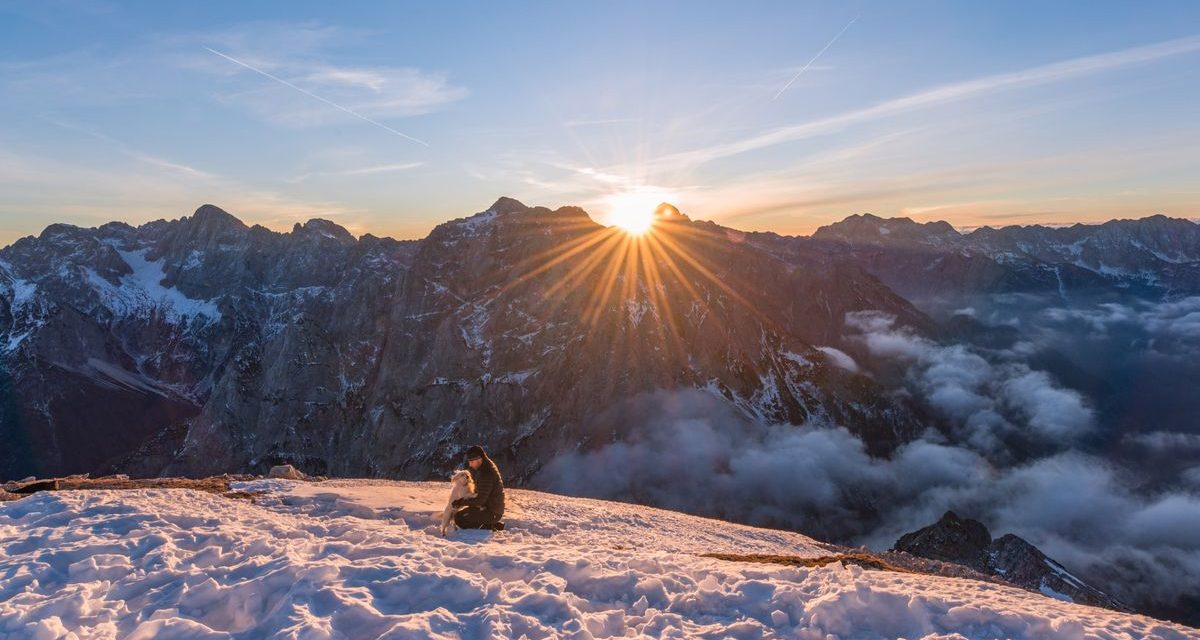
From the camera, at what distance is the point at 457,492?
55.9 feet

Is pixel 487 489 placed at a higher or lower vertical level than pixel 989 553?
higher

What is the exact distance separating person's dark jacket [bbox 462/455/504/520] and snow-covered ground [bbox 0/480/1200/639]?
189 cm

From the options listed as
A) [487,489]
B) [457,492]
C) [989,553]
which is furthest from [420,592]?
[989,553]

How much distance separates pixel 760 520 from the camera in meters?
186

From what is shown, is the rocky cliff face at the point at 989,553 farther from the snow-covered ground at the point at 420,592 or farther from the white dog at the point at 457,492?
the snow-covered ground at the point at 420,592

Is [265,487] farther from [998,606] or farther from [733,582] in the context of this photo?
[998,606]

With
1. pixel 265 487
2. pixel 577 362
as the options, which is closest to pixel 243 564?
pixel 265 487

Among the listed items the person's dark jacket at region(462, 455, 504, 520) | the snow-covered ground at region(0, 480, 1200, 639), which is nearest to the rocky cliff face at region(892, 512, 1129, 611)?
the person's dark jacket at region(462, 455, 504, 520)

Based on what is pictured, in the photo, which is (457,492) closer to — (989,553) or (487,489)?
(487,489)

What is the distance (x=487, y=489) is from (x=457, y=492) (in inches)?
30.5

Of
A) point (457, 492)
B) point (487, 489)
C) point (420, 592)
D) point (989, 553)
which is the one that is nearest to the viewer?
point (420, 592)

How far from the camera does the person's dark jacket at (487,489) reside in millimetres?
17219

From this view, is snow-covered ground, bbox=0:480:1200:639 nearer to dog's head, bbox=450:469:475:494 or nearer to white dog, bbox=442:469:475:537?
white dog, bbox=442:469:475:537

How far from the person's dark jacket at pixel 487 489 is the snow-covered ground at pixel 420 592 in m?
1.89
